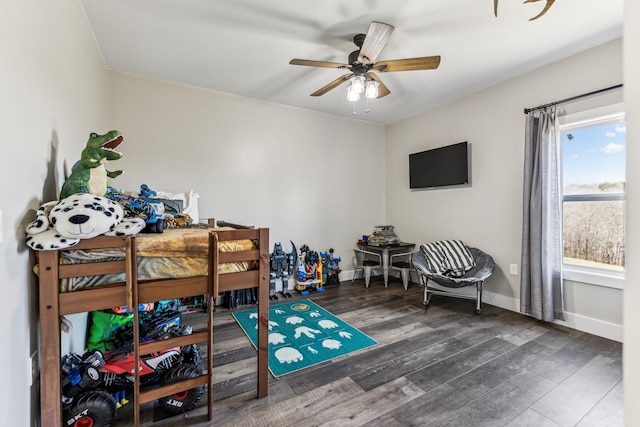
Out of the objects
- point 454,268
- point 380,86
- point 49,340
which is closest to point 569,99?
point 380,86

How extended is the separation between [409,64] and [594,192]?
7.12ft

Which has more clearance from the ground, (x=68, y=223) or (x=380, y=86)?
(x=380, y=86)

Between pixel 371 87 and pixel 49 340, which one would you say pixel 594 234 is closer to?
pixel 371 87

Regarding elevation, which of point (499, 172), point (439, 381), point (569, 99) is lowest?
point (439, 381)

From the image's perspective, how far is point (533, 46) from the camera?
2.54 metres

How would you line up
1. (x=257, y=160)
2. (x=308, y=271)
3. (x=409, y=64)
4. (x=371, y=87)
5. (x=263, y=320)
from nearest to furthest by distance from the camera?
1. (x=263, y=320)
2. (x=409, y=64)
3. (x=371, y=87)
4. (x=257, y=160)
5. (x=308, y=271)

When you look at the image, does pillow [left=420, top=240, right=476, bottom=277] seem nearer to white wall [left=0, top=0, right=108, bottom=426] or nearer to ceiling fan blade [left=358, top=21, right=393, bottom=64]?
ceiling fan blade [left=358, top=21, right=393, bottom=64]

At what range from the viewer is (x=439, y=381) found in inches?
76.3

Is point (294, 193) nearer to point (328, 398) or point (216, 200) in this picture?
point (216, 200)

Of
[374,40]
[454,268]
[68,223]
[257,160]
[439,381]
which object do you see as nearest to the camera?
[68,223]

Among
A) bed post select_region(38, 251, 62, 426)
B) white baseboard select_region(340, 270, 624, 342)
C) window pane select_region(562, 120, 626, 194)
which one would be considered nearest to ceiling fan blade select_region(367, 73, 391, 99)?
window pane select_region(562, 120, 626, 194)

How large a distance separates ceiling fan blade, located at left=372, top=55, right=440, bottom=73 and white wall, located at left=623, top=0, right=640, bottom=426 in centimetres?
211

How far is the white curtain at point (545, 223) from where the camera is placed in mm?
2773

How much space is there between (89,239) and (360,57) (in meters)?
2.26
